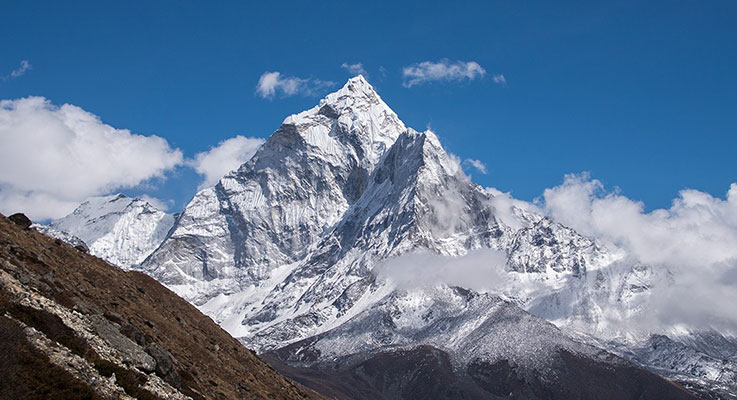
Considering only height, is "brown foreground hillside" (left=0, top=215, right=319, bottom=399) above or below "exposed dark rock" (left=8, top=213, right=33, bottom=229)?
below

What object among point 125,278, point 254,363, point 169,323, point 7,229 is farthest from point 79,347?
point 254,363

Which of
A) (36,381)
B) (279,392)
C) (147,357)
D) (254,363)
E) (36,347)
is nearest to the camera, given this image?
(36,381)

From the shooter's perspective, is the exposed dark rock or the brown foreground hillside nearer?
the brown foreground hillside

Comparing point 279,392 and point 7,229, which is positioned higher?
point 7,229

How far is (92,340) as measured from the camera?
73625 millimetres

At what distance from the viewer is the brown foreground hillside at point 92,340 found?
6375 cm

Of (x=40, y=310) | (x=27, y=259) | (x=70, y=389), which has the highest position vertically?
(x=27, y=259)

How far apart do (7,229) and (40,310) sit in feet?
99.2

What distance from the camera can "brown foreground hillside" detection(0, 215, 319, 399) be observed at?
63750 mm

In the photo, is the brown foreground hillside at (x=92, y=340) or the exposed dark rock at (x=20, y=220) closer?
the brown foreground hillside at (x=92, y=340)

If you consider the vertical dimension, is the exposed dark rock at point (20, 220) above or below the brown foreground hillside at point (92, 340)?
above

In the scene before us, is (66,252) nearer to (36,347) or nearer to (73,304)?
(73,304)

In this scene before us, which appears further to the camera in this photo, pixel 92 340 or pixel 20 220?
pixel 20 220

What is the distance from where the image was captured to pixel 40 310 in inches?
2837
